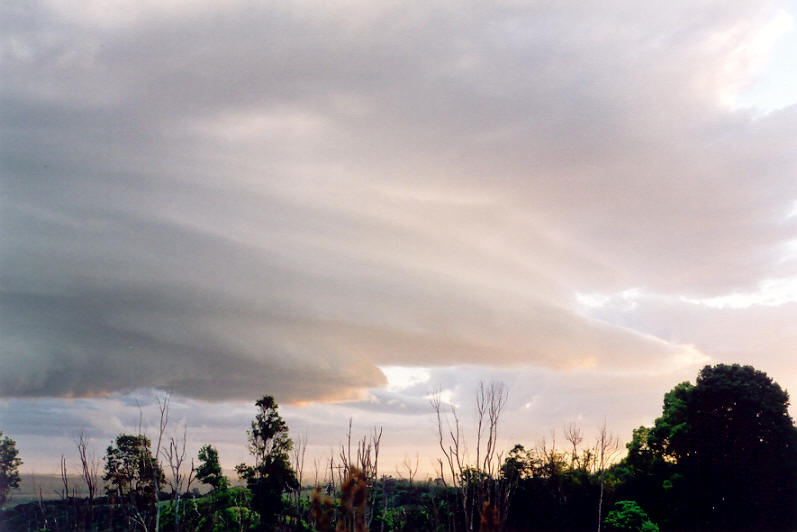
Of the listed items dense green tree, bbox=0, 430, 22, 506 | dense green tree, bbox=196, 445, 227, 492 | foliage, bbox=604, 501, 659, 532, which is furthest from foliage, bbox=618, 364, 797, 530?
dense green tree, bbox=0, 430, 22, 506

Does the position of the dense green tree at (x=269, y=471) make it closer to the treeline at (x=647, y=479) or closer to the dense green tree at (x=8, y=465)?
the treeline at (x=647, y=479)

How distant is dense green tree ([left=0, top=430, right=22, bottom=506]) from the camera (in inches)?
2003

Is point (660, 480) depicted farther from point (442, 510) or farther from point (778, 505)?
point (442, 510)

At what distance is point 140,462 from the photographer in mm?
36125

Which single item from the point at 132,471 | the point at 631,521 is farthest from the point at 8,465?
the point at 631,521

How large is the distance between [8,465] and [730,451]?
5418cm

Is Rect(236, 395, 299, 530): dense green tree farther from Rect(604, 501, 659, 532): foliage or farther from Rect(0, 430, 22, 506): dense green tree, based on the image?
Rect(0, 430, 22, 506): dense green tree

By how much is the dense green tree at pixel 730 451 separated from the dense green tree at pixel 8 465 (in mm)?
49619

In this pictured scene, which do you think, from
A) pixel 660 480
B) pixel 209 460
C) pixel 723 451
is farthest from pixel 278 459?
pixel 723 451

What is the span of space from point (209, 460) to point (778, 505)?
3034 cm

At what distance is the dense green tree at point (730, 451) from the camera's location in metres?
32.6

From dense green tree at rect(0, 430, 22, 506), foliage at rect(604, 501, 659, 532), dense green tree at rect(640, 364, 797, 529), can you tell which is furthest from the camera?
dense green tree at rect(0, 430, 22, 506)

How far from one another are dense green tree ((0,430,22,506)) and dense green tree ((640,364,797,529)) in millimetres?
49619

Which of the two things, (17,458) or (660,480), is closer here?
(660,480)
